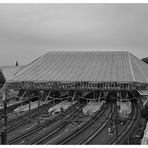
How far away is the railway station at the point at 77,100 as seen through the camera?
58.5 feet

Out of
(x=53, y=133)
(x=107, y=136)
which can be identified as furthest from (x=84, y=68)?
(x=107, y=136)

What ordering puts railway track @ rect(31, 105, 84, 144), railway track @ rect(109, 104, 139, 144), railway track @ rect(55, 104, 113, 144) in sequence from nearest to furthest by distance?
1. railway track @ rect(109, 104, 139, 144)
2. railway track @ rect(55, 104, 113, 144)
3. railway track @ rect(31, 105, 84, 144)

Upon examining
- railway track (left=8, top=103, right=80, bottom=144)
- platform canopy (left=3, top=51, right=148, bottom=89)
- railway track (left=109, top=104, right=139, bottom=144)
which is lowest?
railway track (left=8, top=103, right=80, bottom=144)

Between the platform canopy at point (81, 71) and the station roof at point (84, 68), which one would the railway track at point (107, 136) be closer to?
the platform canopy at point (81, 71)

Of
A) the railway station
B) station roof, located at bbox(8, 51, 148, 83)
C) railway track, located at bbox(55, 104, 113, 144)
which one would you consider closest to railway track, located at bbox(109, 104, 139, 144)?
the railway station

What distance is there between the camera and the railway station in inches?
702

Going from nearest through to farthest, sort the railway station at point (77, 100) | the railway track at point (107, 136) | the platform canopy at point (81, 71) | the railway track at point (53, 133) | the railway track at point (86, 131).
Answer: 1. the railway track at point (107, 136)
2. the railway track at point (86, 131)
3. the railway track at point (53, 133)
4. the railway station at point (77, 100)
5. the platform canopy at point (81, 71)

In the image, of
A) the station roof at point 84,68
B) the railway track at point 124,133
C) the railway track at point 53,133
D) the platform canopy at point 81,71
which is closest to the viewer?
the railway track at point 124,133

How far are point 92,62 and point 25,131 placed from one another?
2461 cm

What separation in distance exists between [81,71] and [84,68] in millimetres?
1255

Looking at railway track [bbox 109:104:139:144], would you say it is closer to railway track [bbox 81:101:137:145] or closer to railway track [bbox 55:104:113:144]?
railway track [bbox 81:101:137:145]

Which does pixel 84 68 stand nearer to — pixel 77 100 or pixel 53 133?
pixel 77 100

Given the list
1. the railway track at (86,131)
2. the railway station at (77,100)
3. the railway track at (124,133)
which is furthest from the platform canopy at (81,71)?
the railway track at (124,133)

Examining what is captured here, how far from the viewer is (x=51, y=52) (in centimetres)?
4772
